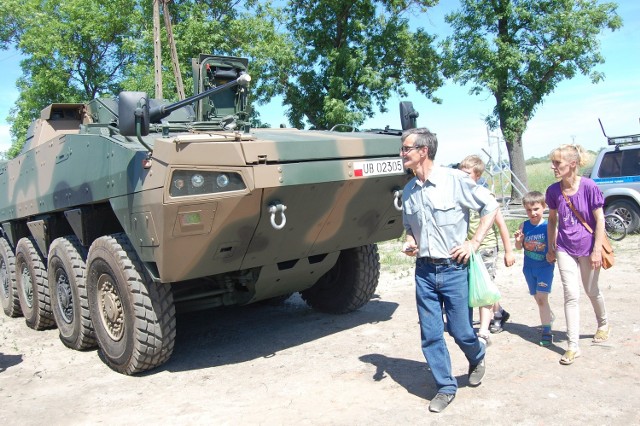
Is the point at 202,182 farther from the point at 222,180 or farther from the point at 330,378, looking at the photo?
the point at 330,378

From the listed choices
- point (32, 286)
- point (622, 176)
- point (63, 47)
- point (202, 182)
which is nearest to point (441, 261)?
point (202, 182)

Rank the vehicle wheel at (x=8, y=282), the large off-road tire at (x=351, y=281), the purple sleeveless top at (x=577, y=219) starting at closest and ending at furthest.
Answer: the purple sleeveless top at (x=577, y=219), the large off-road tire at (x=351, y=281), the vehicle wheel at (x=8, y=282)

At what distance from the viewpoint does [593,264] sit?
172 inches

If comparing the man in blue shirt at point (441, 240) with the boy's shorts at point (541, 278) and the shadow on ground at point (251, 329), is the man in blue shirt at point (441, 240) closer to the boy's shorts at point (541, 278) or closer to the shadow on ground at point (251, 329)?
the boy's shorts at point (541, 278)

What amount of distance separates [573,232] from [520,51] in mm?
15211

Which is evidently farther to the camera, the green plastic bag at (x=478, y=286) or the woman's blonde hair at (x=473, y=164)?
the woman's blonde hair at (x=473, y=164)

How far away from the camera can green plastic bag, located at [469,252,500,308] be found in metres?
3.67

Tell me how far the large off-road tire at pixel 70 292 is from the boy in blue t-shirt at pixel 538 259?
3669 millimetres

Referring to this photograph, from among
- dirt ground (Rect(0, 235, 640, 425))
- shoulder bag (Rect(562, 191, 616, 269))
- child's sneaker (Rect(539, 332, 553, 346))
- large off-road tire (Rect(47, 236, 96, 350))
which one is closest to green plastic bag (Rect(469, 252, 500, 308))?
dirt ground (Rect(0, 235, 640, 425))

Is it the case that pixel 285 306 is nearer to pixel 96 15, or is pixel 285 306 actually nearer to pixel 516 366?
pixel 516 366

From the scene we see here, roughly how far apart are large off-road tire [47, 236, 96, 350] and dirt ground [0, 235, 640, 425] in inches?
7.0

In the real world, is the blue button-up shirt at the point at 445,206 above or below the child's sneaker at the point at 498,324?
above

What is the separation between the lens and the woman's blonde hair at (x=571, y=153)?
14.3ft

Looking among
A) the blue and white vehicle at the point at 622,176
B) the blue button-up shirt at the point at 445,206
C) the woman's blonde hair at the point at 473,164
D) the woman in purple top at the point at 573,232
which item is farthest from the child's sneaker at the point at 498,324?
the blue and white vehicle at the point at 622,176
